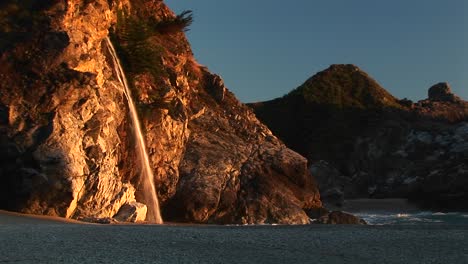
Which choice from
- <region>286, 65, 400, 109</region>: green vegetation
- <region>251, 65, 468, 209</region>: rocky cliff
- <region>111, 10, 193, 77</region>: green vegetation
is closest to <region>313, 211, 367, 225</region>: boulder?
<region>111, 10, 193, 77</region>: green vegetation

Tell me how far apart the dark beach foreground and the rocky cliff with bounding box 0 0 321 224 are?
5.32m

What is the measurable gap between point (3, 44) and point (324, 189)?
39152 mm

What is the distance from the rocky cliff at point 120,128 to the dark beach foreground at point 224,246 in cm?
532

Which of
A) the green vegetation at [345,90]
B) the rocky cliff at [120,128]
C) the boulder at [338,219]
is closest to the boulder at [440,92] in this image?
the green vegetation at [345,90]

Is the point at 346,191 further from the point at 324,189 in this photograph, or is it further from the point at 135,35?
the point at 135,35

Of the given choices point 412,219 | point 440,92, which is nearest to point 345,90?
point 440,92

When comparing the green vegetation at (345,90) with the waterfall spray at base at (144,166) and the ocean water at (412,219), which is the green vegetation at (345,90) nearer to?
the ocean water at (412,219)

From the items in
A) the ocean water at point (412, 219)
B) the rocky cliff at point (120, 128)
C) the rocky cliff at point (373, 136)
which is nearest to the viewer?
the rocky cliff at point (120, 128)

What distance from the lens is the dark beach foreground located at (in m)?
7.08

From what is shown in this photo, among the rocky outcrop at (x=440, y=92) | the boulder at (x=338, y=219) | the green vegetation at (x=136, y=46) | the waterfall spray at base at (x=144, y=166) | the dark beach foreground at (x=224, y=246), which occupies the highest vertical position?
the rocky outcrop at (x=440, y=92)

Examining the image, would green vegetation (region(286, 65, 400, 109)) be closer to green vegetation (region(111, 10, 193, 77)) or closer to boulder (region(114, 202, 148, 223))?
green vegetation (region(111, 10, 193, 77))

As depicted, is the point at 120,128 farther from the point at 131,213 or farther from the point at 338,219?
the point at 338,219

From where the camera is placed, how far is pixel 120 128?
61.4 feet

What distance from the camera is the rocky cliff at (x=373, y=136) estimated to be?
52.5 m
